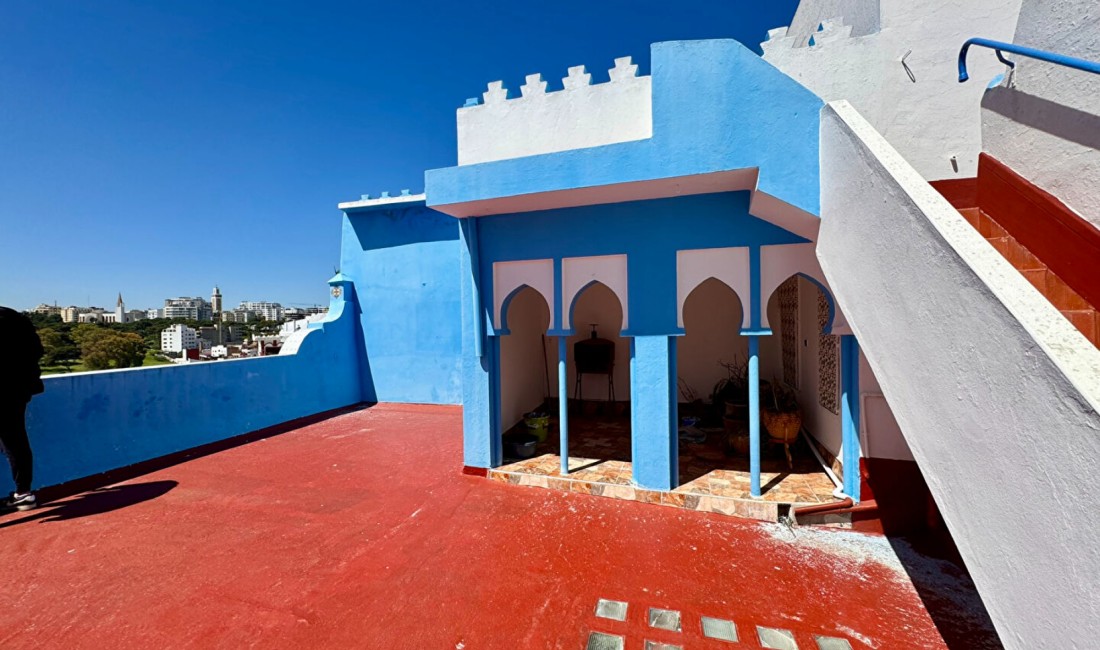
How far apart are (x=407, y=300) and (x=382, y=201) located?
94.7 inches

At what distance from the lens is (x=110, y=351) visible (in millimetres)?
24578

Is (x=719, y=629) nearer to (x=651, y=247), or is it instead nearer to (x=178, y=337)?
(x=651, y=247)

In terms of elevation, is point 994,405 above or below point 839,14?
below

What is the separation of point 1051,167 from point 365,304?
11.0m

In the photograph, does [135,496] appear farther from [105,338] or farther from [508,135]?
[105,338]

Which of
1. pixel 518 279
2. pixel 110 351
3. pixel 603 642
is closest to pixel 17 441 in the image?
pixel 518 279

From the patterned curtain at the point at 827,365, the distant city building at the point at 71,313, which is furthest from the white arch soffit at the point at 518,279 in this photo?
the distant city building at the point at 71,313

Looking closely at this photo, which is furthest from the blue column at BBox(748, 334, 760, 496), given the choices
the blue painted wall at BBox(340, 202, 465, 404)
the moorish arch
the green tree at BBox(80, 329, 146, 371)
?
the green tree at BBox(80, 329, 146, 371)

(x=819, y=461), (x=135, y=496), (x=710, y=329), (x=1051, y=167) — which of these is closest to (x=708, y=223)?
(x=1051, y=167)

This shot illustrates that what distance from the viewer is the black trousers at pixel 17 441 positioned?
447cm

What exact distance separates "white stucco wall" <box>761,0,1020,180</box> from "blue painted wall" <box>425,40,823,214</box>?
0.76 metres

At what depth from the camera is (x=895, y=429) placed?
3980 mm

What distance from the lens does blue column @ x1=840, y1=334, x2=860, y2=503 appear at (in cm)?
413

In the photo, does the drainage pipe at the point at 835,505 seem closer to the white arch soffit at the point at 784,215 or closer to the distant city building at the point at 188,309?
the white arch soffit at the point at 784,215
